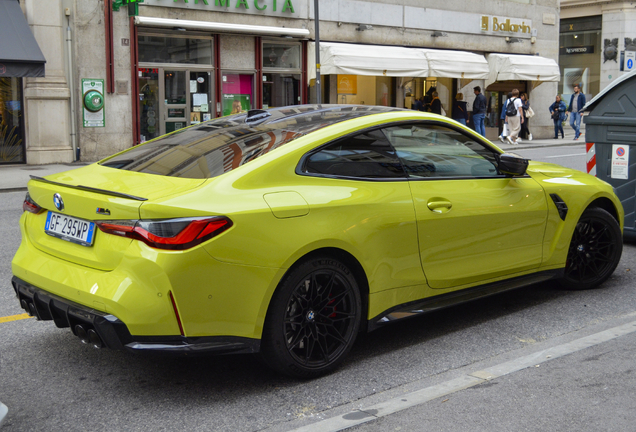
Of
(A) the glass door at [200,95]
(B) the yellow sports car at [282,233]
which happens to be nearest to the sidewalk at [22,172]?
(A) the glass door at [200,95]

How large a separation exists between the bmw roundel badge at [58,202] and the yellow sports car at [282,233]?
1 centimetres

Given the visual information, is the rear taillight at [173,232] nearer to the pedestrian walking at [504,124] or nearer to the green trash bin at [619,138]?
the green trash bin at [619,138]

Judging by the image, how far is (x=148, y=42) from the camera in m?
19.9

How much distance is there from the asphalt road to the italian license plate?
2.60 feet

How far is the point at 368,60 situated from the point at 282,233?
20013 millimetres

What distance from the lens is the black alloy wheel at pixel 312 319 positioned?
3795 mm

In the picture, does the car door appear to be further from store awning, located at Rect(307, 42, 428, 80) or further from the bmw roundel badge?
store awning, located at Rect(307, 42, 428, 80)

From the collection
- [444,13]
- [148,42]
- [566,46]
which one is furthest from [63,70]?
[566,46]

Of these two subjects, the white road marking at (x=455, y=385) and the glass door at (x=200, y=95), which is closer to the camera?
the white road marking at (x=455, y=385)

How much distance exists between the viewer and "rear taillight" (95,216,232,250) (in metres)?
3.45

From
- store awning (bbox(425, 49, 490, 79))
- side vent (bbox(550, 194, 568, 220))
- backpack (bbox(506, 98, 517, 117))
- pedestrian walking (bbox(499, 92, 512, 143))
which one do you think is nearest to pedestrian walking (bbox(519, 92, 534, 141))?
pedestrian walking (bbox(499, 92, 512, 143))

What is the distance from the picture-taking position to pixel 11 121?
1794 cm

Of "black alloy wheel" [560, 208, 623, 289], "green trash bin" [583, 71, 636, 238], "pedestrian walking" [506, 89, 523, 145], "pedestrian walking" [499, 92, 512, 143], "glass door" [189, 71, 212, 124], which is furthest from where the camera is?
"pedestrian walking" [499, 92, 512, 143]

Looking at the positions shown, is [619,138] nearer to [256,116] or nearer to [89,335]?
[256,116]
